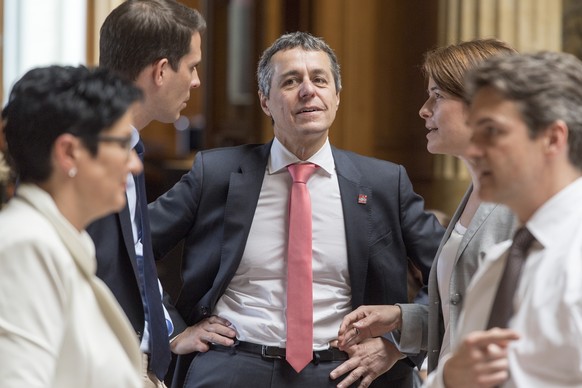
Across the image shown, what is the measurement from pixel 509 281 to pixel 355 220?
1.25 metres

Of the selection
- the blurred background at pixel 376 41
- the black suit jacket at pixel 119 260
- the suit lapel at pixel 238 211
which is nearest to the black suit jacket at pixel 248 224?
the suit lapel at pixel 238 211

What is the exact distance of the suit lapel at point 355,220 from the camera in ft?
10.3

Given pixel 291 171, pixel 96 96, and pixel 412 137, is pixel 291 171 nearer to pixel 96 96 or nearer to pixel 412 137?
pixel 96 96

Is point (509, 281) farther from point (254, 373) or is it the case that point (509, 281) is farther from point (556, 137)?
point (254, 373)

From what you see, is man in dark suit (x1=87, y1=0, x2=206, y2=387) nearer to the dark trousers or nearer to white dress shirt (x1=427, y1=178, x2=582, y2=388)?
the dark trousers

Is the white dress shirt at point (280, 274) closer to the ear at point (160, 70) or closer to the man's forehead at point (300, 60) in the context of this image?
the man's forehead at point (300, 60)

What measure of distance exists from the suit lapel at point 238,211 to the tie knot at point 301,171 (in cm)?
10

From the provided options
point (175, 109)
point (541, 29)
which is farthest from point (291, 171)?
point (541, 29)

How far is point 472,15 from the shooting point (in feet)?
23.2

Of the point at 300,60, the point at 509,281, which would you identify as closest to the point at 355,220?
the point at 300,60

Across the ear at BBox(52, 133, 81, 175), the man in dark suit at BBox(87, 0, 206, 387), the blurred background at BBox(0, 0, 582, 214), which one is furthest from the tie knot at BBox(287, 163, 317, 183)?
the blurred background at BBox(0, 0, 582, 214)

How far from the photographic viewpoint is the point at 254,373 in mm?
3107

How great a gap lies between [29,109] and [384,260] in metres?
1.55

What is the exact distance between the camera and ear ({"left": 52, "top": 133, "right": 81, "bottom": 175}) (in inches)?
75.0
